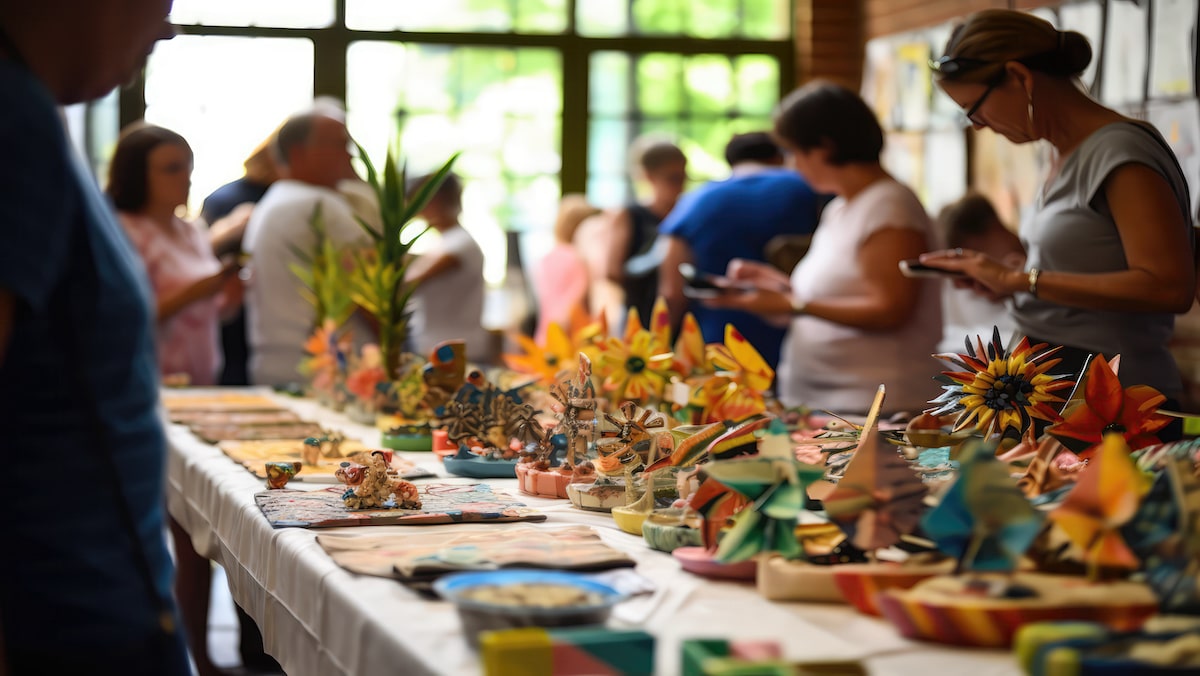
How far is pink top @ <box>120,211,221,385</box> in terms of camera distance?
3773 mm

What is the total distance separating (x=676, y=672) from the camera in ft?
3.38

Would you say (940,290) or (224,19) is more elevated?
(224,19)

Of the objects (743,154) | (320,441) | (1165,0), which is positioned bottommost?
(320,441)

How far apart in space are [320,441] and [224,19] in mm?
5044

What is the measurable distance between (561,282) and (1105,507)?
4.78 metres

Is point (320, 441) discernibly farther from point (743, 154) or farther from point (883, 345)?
point (743, 154)

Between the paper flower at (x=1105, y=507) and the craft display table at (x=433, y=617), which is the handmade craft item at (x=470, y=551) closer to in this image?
the craft display table at (x=433, y=617)

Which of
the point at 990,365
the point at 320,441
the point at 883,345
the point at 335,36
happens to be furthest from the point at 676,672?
the point at 335,36

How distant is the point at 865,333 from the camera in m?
2.95

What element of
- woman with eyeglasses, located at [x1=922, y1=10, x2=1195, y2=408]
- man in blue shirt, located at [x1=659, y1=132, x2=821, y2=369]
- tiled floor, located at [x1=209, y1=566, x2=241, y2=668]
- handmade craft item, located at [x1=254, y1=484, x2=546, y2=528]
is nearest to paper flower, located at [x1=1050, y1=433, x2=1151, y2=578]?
handmade craft item, located at [x1=254, y1=484, x2=546, y2=528]

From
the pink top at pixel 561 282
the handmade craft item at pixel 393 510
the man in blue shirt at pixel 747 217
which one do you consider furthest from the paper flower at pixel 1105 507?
the pink top at pixel 561 282

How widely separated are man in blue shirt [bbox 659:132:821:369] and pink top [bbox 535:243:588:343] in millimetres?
1477

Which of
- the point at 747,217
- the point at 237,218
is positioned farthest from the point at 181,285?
the point at 747,217

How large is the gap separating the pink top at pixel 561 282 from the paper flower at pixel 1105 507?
4.57m
